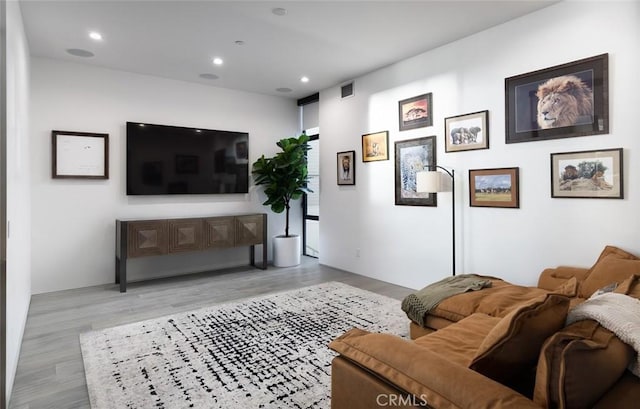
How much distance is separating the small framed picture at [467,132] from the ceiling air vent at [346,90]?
5.77 feet

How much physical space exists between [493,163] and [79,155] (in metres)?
4.91

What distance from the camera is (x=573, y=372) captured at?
983 millimetres

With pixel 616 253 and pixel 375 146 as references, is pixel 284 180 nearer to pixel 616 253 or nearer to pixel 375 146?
pixel 375 146

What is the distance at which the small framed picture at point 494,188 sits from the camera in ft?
11.5

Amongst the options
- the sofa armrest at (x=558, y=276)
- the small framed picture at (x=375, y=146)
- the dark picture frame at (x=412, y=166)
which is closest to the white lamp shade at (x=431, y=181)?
the dark picture frame at (x=412, y=166)

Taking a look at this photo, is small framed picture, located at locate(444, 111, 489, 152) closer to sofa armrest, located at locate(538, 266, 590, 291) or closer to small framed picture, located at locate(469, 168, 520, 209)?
small framed picture, located at locate(469, 168, 520, 209)

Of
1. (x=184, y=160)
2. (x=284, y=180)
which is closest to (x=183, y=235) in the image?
(x=184, y=160)

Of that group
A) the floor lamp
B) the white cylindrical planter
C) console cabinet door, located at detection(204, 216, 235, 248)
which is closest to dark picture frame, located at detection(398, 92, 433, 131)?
the floor lamp

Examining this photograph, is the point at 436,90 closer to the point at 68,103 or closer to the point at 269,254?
the point at 269,254

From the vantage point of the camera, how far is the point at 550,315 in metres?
1.26

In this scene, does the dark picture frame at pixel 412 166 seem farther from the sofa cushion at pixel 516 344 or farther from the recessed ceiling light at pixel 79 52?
the recessed ceiling light at pixel 79 52

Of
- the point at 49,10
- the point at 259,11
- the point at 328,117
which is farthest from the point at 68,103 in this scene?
the point at 328,117

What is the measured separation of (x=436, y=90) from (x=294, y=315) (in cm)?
297

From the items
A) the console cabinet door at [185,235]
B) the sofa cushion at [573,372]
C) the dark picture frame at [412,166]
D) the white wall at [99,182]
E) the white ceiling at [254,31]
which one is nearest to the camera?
the sofa cushion at [573,372]
